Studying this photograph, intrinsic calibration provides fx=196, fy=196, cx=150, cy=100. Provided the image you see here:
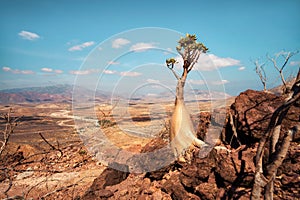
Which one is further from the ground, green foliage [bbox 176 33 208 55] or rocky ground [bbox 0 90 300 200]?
green foliage [bbox 176 33 208 55]

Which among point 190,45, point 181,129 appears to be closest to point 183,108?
point 181,129

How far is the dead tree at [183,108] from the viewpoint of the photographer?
5.96m

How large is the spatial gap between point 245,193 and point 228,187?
44 cm

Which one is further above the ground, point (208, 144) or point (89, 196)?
point (208, 144)

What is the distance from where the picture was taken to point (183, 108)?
6.06 m

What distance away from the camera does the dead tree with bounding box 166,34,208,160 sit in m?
5.96

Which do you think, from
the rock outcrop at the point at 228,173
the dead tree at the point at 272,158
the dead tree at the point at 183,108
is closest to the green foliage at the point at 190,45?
the dead tree at the point at 183,108

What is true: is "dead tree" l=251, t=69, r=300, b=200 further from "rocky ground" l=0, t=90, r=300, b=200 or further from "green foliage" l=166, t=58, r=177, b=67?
"green foliage" l=166, t=58, r=177, b=67

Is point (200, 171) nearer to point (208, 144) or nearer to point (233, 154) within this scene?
point (233, 154)

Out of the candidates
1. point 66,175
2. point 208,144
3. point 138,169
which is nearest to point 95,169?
point 66,175

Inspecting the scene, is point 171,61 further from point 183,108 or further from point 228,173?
point 228,173

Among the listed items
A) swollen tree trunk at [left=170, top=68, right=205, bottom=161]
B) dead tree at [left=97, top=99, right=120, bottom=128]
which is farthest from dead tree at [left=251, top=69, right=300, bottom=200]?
dead tree at [left=97, top=99, right=120, bottom=128]

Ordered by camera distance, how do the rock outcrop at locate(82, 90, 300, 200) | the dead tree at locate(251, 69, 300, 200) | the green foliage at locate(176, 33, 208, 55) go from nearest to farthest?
the dead tree at locate(251, 69, 300, 200), the rock outcrop at locate(82, 90, 300, 200), the green foliage at locate(176, 33, 208, 55)

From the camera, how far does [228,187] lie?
4367 millimetres
